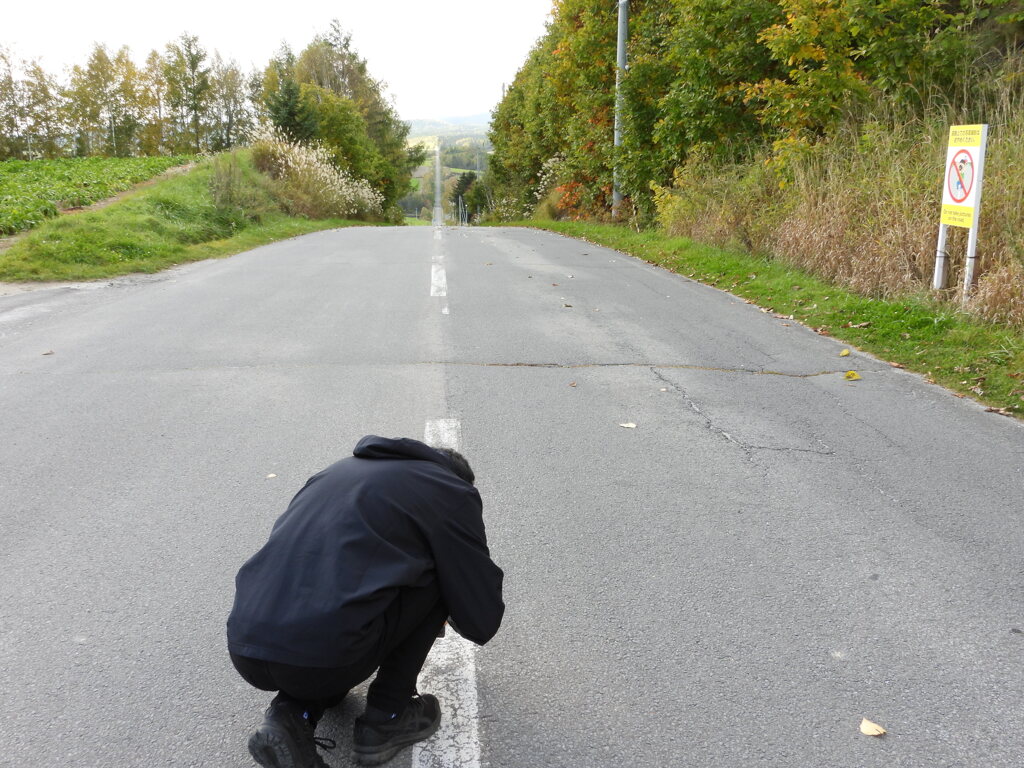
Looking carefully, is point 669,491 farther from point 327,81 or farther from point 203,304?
point 327,81

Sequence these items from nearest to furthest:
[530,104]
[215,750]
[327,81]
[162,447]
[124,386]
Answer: [215,750] → [162,447] → [124,386] → [530,104] → [327,81]

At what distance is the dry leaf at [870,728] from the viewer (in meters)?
2.62

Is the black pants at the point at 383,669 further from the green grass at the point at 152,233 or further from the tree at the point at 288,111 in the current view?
the tree at the point at 288,111

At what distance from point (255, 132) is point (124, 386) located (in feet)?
88.8

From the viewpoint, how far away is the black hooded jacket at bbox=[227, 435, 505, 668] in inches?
86.3

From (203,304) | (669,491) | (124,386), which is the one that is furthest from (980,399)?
(203,304)

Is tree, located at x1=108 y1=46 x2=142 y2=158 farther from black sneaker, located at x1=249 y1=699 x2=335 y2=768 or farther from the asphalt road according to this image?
black sneaker, located at x1=249 y1=699 x2=335 y2=768

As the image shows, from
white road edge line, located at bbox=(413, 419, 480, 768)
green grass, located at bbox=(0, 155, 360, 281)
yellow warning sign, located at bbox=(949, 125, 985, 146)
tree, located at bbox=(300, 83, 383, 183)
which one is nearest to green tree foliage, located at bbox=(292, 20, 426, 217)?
tree, located at bbox=(300, 83, 383, 183)

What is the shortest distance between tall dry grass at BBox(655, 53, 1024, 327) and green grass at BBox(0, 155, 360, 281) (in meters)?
10.5

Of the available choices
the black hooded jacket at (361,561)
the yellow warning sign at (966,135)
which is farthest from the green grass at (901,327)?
the black hooded jacket at (361,561)

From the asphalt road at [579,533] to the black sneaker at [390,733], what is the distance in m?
0.10

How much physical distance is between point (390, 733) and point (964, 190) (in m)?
8.49

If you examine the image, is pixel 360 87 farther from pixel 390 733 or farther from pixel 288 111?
pixel 390 733

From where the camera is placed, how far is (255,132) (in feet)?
101
